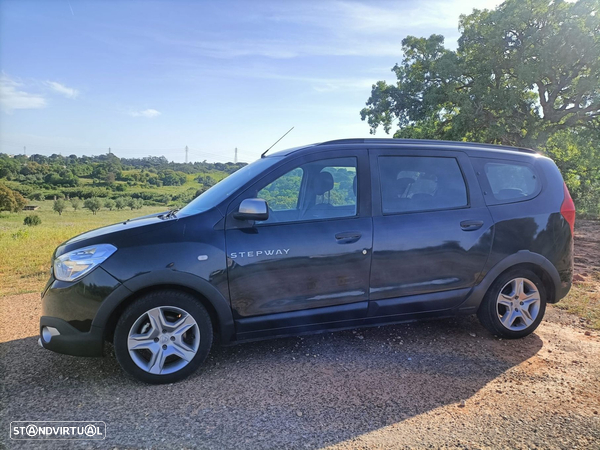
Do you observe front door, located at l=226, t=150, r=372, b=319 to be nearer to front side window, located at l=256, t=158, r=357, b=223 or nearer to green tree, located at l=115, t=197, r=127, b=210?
front side window, located at l=256, t=158, r=357, b=223

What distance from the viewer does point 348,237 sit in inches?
135

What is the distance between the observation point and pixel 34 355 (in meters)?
3.62

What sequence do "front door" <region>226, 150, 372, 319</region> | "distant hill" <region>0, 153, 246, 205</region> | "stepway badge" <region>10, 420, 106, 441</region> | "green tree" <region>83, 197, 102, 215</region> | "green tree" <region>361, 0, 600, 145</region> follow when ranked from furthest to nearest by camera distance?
"distant hill" <region>0, 153, 246, 205</region>, "green tree" <region>83, 197, 102, 215</region>, "green tree" <region>361, 0, 600, 145</region>, "front door" <region>226, 150, 372, 319</region>, "stepway badge" <region>10, 420, 106, 441</region>

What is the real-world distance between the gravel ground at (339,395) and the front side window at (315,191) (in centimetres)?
130

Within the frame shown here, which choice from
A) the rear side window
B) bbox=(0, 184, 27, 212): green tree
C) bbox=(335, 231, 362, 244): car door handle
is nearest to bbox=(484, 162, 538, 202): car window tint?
the rear side window

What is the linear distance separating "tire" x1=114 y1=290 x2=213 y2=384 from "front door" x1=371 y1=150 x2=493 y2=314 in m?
1.53

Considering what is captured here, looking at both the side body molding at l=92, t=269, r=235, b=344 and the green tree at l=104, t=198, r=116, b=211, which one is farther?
the green tree at l=104, t=198, r=116, b=211

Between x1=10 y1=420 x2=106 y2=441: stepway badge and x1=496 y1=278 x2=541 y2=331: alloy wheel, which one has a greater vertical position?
x1=496 y1=278 x2=541 y2=331: alloy wheel

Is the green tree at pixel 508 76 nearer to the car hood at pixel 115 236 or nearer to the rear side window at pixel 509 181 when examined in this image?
the rear side window at pixel 509 181

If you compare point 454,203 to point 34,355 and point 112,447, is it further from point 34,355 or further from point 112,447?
point 34,355

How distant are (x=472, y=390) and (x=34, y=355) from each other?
12.3 ft

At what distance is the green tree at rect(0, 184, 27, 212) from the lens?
50.9m

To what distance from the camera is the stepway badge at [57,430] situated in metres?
2.53

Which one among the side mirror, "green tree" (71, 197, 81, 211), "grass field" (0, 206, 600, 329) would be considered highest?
the side mirror
